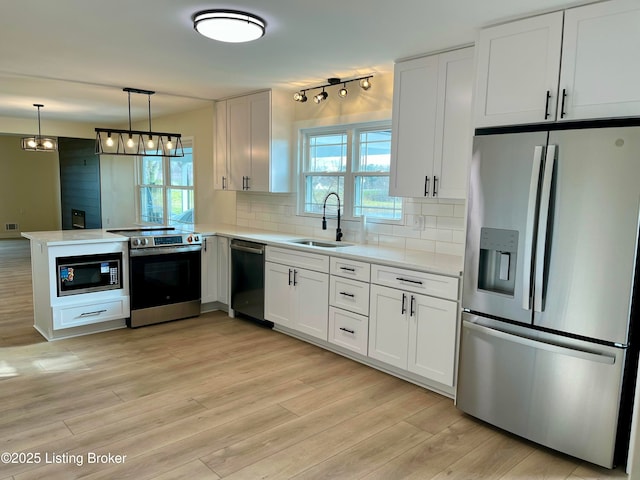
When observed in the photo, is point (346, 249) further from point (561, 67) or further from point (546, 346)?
point (561, 67)

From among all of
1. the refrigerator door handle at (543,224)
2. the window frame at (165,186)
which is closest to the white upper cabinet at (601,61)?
the refrigerator door handle at (543,224)

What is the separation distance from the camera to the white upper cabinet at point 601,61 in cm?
216

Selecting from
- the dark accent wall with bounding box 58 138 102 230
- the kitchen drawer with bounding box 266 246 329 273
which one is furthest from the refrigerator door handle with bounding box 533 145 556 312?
the dark accent wall with bounding box 58 138 102 230

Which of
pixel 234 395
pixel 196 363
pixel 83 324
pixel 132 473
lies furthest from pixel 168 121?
pixel 132 473

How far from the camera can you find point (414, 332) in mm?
3154

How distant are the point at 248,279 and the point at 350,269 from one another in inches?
54.7

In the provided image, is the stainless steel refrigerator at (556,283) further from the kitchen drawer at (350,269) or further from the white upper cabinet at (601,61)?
the kitchen drawer at (350,269)

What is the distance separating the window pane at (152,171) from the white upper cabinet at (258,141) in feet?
7.98

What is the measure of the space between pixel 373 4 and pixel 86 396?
2975 mm

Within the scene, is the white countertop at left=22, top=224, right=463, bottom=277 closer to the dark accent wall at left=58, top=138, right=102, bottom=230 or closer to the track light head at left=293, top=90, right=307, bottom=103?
the track light head at left=293, top=90, right=307, bottom=103

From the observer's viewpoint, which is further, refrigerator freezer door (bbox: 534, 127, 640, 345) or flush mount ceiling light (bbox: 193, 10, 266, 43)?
flush mount ceiling light (bbox: 193, 10, 266, 43)

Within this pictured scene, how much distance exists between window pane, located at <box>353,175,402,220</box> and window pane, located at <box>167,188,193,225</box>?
3138mm

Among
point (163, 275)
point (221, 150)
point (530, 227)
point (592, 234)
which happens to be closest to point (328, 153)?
point (221, 150)

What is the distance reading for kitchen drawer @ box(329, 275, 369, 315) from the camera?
11.4 feet
